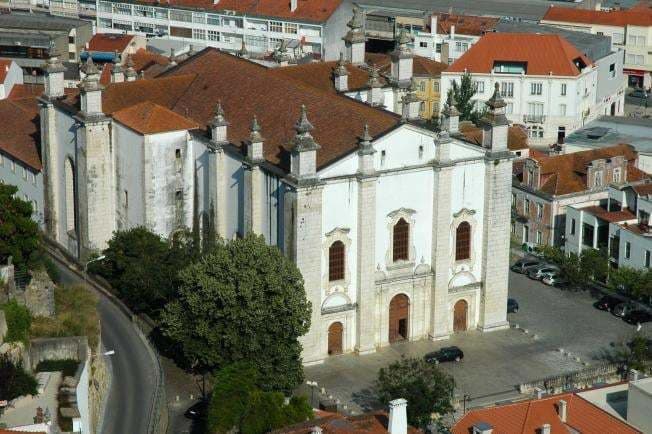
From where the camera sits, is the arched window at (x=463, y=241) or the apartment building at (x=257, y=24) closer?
the arched window at (x=463, y=241)

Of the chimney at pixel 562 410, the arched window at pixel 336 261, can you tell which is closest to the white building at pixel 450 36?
the arched window at pixel 336 261

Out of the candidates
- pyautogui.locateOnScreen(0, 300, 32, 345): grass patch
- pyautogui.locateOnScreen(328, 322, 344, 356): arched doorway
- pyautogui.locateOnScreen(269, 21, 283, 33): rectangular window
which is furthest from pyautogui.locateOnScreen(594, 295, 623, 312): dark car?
pyautogui.locateOnScreen(269, 21, 283, 33): rectangular window

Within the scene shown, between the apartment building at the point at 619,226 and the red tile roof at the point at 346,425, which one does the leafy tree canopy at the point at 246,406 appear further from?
the apartment building at the point at 619,226

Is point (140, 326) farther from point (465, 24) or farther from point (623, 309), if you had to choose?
point (465, 24)

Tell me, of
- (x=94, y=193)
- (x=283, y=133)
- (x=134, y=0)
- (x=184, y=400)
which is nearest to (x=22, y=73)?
(x=134, y=0)

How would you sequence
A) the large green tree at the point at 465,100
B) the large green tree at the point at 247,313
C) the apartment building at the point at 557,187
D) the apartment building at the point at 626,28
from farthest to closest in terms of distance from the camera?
the apartment building at the point at 626,28, the large green tree at the point at 465,100, the apartment building at the point at 557,187, the large green tree at the point at 247,313

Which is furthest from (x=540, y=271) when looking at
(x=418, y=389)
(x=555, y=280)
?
(x=418, y=389)

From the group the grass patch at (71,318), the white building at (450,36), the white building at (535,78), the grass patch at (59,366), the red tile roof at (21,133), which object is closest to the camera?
the grass patch at (59,366)
